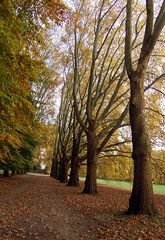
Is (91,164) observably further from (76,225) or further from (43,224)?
(43,224)

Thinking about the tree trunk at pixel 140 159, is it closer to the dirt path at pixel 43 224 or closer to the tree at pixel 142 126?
the tree at pixel 142 126

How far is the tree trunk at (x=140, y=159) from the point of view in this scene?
8628 millimetres

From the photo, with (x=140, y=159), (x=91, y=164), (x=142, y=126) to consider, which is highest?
(x=142, y=126)

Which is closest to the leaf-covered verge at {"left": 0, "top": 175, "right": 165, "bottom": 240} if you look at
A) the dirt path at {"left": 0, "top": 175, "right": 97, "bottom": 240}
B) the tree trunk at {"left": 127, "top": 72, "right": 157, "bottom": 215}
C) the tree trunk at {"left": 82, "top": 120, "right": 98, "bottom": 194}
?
the dirt path at {"left": 0, "top": 175, "right": 97, "bottom": 240}

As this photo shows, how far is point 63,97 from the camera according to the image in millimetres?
32469

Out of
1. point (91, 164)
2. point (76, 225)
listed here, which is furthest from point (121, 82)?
point (76, 225)

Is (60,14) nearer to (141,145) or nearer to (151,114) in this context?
(141,145)

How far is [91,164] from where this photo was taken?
17156 mm

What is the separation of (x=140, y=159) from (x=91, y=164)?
837 centimetres

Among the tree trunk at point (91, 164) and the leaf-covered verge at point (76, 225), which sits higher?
the tree trunk at point (91, 164)

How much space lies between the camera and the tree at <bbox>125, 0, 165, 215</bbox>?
8.61 metres

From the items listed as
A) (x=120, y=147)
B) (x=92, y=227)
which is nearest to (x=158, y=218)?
(x=92, y=227)

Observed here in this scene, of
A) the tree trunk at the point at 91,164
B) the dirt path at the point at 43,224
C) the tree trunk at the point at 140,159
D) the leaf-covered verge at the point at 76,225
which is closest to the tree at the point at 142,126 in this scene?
the tree trunk at the point at 140,159

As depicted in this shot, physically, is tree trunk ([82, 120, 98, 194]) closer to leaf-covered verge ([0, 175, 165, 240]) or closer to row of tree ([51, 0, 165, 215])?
row of tree ([51, 0, 165, 215])
